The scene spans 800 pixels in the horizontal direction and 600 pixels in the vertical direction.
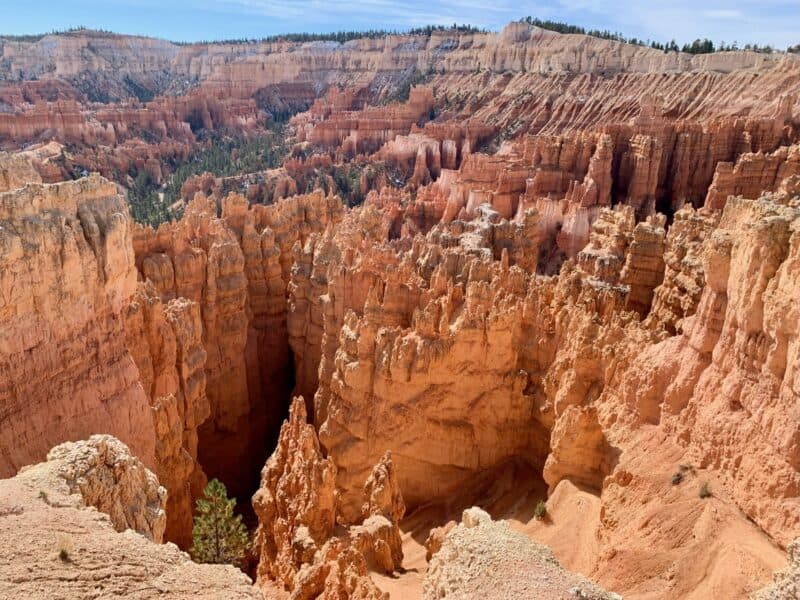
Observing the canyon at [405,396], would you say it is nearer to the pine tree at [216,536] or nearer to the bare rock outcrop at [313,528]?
the bare rock outcrop at [313,528]

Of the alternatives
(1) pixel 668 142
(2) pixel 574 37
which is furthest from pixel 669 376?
(2) pixel 574 37

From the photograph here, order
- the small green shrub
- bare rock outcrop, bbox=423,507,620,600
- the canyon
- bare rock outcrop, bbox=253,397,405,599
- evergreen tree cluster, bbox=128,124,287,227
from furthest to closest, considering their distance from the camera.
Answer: evergreen tree cluster, bbox=128,124,287,227 < bare rock outcrop, bbox=253,397,405,599 < the small green shrub < the canyon < bare rock outcrop, bbox=423,507,620,600

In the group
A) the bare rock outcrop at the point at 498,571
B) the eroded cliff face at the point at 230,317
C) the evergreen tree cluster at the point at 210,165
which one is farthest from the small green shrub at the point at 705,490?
the evergreen tree cluster at the point at 210,165

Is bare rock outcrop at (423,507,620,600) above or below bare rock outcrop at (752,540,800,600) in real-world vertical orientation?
below

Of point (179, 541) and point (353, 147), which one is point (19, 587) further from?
point (353, 147)

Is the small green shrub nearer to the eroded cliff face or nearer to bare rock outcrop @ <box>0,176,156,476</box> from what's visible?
bare rock outcrop @ <box>0,176,156,476</box>

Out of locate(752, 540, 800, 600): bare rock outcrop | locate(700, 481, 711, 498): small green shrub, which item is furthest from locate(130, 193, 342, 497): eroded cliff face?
locate(752, 540, 800, 600): bare rock outcrop
